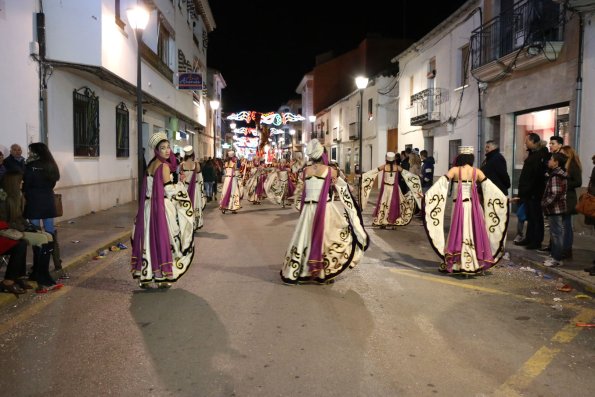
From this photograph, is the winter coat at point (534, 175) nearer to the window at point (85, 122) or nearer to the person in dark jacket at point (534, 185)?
the person in dark jacket at point (534, 185)

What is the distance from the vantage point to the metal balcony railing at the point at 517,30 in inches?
472

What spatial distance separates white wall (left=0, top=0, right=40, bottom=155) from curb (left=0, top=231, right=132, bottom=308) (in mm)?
2592

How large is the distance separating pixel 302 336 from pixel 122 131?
14.8 meters

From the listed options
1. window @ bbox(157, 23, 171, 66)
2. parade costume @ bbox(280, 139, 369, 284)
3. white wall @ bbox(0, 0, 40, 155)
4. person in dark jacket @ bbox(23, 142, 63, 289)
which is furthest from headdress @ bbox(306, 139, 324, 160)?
window @ bbox(157, 23, 171, 66)

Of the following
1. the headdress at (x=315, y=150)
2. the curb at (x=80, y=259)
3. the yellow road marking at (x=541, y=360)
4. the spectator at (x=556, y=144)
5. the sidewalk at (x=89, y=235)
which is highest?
the spectator at (x=556, y=144)

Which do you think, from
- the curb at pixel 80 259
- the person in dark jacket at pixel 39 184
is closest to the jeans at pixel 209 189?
the curb at pixel 80 259

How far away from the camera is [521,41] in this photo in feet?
42.8

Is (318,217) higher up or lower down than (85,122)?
lower down

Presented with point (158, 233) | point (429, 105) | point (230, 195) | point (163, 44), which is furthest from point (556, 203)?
point (163, 44)

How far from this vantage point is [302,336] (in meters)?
4.74

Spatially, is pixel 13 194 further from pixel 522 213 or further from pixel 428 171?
pixel 428 171

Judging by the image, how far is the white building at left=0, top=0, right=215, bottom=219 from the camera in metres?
10.7

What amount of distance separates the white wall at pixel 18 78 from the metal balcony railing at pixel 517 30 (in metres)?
10.7

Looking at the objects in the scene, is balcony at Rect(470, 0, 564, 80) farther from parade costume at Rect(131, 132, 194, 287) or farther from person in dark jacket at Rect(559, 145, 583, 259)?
parade costume at Rect(131, 132, 194, 287)
